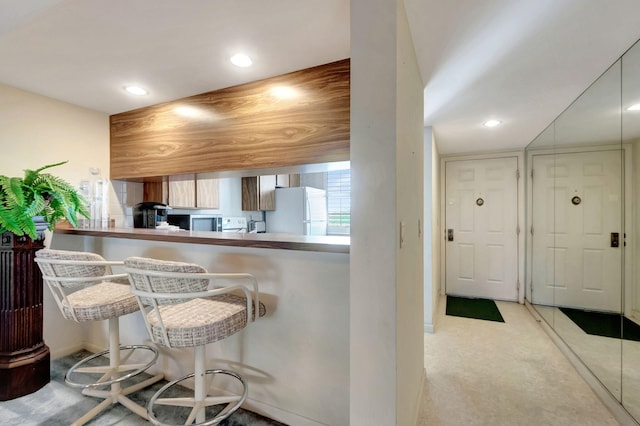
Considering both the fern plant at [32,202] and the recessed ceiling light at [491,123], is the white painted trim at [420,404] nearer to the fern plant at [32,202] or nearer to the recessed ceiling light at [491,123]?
the recessed ceiling light at [491,123]

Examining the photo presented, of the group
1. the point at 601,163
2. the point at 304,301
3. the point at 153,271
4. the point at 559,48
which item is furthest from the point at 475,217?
the point at 153,271

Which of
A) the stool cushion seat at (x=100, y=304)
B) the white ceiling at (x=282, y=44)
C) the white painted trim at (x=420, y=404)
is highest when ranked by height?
the white ceiling at (x=282, y=44)

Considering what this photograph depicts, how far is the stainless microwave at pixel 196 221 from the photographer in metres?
3.16

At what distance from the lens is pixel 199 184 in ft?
10.9

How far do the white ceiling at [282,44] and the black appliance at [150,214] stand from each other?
0.98 metres

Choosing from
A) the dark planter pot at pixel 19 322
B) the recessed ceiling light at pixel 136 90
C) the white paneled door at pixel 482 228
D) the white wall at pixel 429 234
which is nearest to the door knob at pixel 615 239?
the white wall at pixel 429 234

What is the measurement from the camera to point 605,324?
1.85 metres

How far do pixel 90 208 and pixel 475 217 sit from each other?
4.55m

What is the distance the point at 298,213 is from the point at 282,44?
9.78ft

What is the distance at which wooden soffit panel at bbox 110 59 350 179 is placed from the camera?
1.75m

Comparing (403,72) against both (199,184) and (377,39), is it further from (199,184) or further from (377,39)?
(199,184)

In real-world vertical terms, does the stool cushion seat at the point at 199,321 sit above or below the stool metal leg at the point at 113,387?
above

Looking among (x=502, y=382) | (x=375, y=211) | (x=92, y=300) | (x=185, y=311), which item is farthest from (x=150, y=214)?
(x=502, y=382)

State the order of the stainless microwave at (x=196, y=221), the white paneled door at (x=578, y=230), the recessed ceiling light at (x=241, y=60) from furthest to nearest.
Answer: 1. the stainless microwave at (x=196, y=221)
2. the white paneled door at (x=578, y=230)
3. the recessed ceiling light at (x=241, y=60)
